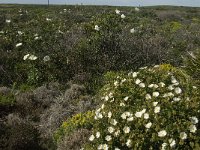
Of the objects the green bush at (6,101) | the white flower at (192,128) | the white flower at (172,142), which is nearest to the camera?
the white flower at (172,142)

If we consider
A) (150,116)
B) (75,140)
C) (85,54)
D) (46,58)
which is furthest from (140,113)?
(46,58)

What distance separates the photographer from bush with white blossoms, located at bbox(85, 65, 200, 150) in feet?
21.9

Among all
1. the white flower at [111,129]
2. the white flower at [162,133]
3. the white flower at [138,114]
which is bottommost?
the white flower at [111,129]

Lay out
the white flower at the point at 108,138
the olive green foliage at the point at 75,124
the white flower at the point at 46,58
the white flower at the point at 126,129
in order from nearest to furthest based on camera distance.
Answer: the white flower at the point at 126,129, the white flower at the point at 108,138, the olive green foliage at the point at 75,124, the white flower at the point at 46,58

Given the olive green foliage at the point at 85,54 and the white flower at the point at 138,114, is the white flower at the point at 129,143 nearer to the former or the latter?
the white flower at the point at 138,114

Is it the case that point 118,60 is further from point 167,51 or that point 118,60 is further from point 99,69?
point 167,51

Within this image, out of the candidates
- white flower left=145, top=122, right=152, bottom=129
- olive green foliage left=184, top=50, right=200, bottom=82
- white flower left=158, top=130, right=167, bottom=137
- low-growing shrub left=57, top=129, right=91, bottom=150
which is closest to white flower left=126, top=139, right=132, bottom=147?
white flower left=145, top=122, right=152, bottom=129

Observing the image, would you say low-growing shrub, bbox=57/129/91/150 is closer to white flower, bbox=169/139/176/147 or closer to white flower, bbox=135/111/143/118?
white flower, bbox=135/111/143/118

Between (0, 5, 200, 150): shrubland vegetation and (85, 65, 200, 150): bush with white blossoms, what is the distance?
13 mm

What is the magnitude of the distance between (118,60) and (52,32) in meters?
3.89

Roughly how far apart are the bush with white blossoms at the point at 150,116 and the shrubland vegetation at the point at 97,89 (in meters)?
0.01

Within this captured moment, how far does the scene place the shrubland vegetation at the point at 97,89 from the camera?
694cm

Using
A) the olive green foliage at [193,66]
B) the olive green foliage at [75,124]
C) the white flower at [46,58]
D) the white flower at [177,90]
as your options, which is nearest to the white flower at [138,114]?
the white flower at [177,90]

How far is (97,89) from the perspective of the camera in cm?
1177
